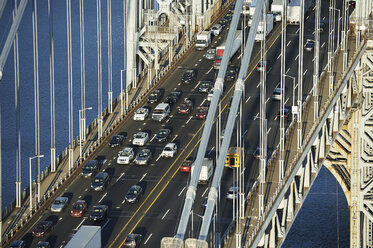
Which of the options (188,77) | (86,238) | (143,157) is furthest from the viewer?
(188,77)

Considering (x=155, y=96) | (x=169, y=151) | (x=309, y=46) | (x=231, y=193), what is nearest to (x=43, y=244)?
(x=231, y=193)

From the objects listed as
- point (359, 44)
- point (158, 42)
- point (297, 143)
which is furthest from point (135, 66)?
point (297, 143)

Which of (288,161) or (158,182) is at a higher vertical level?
(288,161)

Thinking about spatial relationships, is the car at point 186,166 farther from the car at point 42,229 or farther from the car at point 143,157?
the car at point 42,229

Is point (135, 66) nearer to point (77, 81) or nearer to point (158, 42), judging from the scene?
point (158, 42)

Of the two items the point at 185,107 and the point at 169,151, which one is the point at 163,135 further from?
the point at 185,107

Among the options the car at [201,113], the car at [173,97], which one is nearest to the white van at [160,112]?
the car at [173,97]
